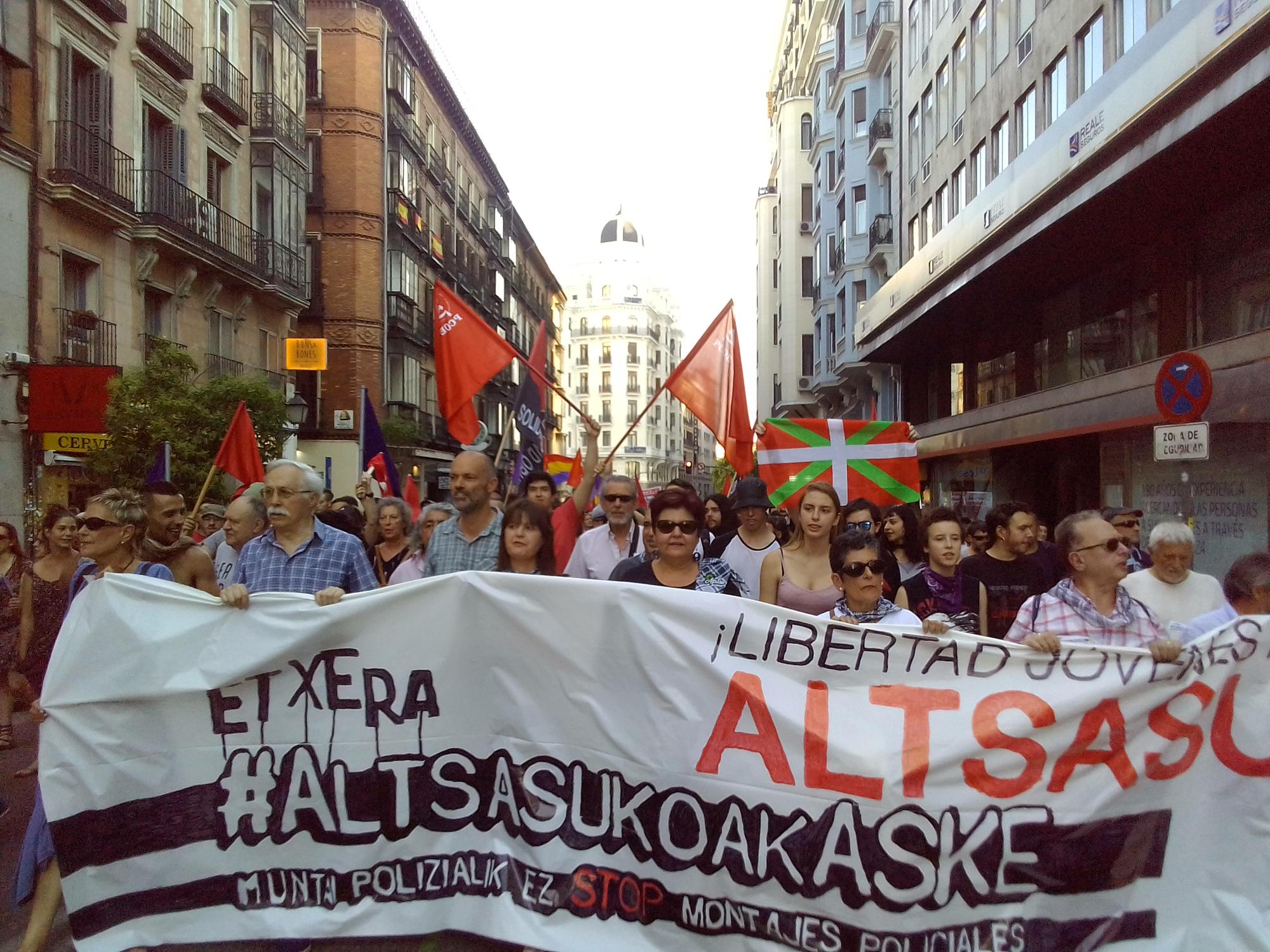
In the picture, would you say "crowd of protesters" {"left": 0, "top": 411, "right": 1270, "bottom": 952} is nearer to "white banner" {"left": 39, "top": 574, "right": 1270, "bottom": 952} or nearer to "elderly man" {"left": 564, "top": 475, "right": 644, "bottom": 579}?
"elderly man" {"left": 564, "top": 475, "right": 644, "bottom": 579}

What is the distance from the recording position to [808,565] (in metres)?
5.13

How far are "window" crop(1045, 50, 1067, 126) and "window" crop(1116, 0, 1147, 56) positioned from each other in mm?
2185

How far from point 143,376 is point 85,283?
382 cm

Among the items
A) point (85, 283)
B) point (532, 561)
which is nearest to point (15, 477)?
point (85, 283)

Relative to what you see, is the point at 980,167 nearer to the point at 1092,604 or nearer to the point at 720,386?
the point at 720,386

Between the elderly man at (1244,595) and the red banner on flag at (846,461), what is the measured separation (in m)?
3.32

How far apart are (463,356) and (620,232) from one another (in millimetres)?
133643

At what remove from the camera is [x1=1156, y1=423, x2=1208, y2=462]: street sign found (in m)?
7.13

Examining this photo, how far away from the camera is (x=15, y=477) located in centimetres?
1577

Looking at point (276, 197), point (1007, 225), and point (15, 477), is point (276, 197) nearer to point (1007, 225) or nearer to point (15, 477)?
point (15, 477)

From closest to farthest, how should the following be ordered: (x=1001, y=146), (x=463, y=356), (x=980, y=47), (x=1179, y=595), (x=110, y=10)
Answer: (x=1179, y=595), (x=463, y=356), (x=110, y=10), (x=1001, y=146), (x=980, y=47)

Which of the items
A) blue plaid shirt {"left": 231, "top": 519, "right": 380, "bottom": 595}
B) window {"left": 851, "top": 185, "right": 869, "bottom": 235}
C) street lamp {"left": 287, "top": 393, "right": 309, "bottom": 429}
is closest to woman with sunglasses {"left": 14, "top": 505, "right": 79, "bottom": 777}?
blue plaid shirt {"left": 231, "top": 519, "right": 380, "bottom": 595}

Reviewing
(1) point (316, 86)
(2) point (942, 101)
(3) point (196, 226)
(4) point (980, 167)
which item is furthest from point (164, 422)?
(1) point (316, 86)

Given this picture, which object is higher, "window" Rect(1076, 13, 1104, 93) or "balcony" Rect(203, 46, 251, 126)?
"balcony" Rect(203, 46, 251, 126)
